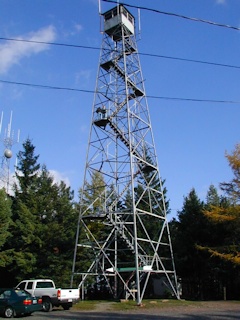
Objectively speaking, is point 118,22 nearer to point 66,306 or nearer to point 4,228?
point 4,228

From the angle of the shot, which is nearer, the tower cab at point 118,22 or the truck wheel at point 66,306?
the truck wheel at point 66,306

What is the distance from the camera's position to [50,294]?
20.3 m

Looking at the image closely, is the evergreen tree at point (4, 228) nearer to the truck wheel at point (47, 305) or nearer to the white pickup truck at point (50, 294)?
the white pickup truck at point (50, 294)

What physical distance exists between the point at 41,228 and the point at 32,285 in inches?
476

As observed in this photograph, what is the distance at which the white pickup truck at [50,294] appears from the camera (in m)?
20.1

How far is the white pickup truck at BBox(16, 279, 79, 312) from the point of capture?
66.0 feet

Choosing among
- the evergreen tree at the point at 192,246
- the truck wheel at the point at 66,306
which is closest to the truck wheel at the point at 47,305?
the truck wheel at the point at 66,306

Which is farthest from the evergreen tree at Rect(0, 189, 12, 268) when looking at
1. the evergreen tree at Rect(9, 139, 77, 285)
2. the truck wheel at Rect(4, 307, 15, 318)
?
the truck wheel at Rect(4, 307, 15, 318)

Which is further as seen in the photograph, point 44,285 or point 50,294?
point 44,285

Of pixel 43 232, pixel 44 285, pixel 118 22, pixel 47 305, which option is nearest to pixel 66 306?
pixel 47 305

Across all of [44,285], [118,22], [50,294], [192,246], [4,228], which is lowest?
[50,294]

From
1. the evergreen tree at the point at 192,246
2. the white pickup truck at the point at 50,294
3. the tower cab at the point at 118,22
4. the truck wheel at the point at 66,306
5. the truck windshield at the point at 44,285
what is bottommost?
the truck wheel at the point at 66,306

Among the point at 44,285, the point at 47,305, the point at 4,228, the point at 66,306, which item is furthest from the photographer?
the point at 4,228

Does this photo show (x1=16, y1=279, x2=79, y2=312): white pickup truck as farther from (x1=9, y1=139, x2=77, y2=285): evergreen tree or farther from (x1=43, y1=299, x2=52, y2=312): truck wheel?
(x1=9, y1=139, x2=77, y2=285): evergreen tree
